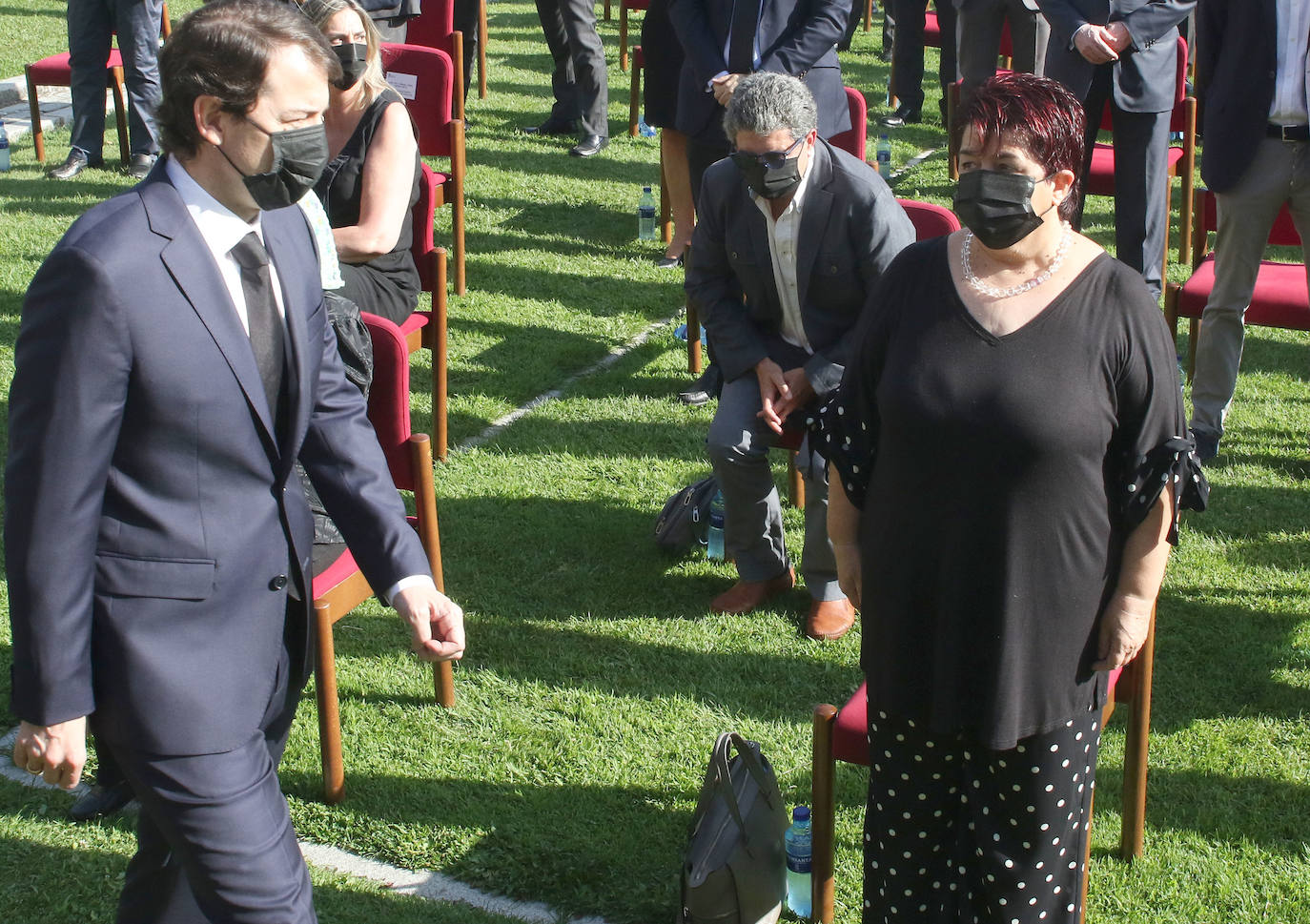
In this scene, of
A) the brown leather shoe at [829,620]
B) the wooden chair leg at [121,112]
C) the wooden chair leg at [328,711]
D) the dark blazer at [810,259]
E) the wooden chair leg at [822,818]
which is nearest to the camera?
the wooden chair leg at [822,818]

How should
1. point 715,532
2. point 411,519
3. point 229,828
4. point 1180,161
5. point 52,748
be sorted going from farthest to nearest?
point 1180,161 < point 715,532 < point 411,519 < point 229,828 < point 52,748

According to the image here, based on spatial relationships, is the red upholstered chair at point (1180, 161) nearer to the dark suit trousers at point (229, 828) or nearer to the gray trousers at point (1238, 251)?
the gray trousers at point (1238, 251)

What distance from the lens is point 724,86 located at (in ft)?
19.0

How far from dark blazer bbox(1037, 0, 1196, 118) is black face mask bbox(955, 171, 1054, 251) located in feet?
12.6

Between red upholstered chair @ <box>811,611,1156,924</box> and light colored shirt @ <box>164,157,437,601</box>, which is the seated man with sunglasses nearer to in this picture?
red upholstered chair @ <box>811,611,1156,924</box>

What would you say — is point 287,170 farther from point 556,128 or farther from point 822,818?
point 556,128

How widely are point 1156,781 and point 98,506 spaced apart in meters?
2.70

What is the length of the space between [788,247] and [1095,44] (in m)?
2.36

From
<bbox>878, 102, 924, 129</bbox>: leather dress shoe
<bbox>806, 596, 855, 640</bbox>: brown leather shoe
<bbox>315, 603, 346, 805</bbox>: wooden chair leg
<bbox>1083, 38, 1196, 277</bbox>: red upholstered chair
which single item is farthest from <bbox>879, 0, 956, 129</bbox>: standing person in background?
<bbox>315, 603, 346, 805</bbox>: wooden chair leg

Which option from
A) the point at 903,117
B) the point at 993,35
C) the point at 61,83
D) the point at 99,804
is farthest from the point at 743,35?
the point at 61,83

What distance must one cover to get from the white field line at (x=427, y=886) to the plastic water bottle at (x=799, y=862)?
1.41ft

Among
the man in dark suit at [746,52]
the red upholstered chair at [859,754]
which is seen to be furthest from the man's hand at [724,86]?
the red upholstered chair at [859,754]

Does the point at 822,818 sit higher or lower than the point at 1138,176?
lower

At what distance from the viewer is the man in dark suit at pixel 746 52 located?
588 cm
